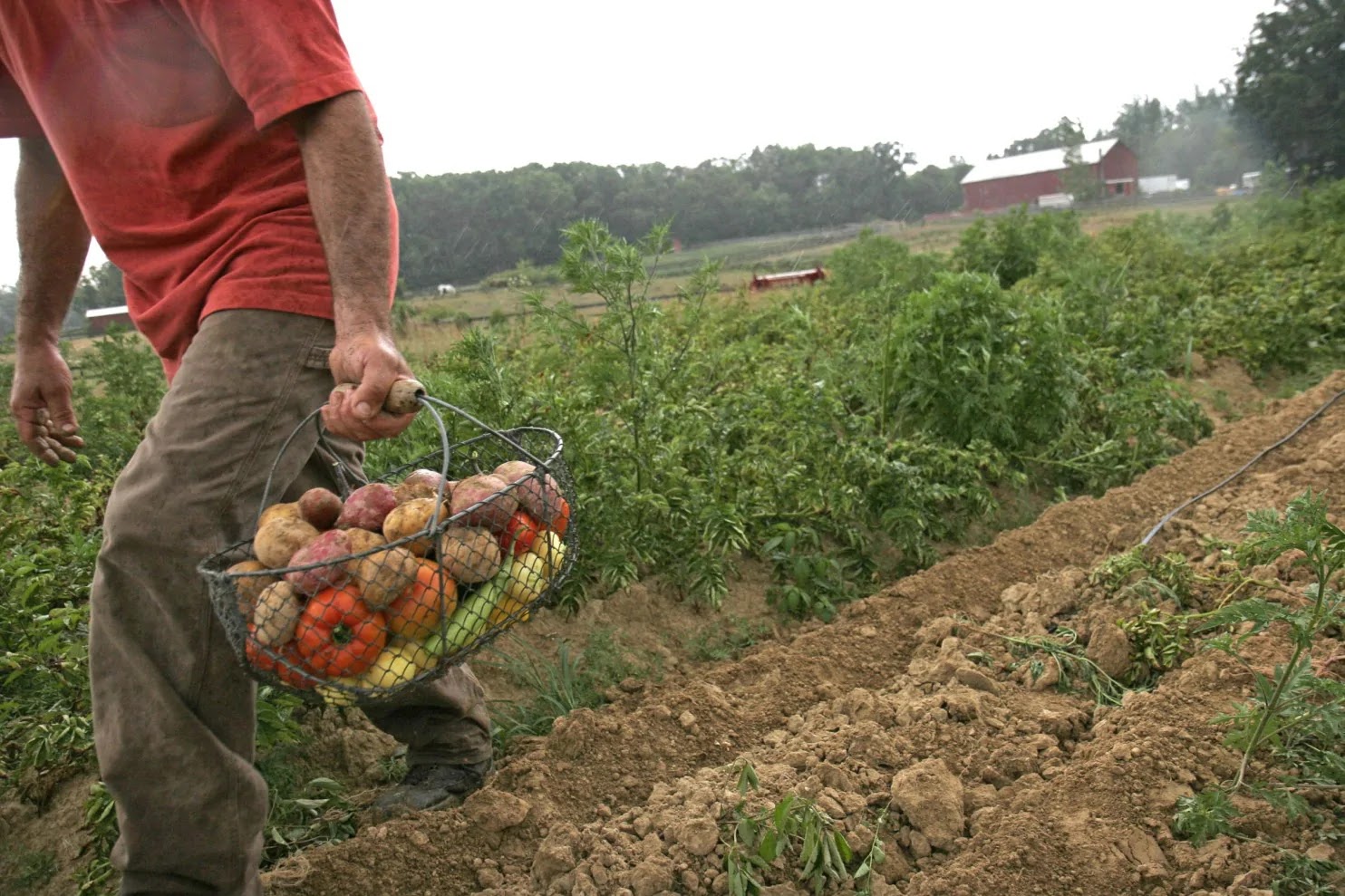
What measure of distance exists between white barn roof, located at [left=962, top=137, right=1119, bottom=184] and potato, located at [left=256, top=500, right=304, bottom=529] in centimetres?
2617

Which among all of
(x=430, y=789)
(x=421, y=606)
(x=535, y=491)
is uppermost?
(x=535, y=491)

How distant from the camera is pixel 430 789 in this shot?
286cm

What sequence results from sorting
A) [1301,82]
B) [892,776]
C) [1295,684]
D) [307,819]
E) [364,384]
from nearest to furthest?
[364,384] < [1295,684] < [892,776] < [307,819] < [1301,82]

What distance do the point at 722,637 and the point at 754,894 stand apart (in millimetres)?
1677

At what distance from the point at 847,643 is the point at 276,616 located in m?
2.21

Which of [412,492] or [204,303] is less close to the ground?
[204,303]

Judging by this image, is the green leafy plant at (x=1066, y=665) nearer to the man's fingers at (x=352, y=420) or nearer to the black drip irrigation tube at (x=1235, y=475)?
the black drip irrigation tube at (x=1235, y=475)

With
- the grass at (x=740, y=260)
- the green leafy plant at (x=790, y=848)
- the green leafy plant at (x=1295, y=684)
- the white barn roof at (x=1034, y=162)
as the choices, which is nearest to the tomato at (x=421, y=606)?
the green leafy plant at (x=790, y=848)

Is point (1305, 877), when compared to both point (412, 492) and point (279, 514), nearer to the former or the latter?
point (412, 492)

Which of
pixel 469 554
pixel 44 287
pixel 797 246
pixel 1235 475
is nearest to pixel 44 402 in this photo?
pixel 44 287

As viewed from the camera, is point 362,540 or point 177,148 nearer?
point 362,540

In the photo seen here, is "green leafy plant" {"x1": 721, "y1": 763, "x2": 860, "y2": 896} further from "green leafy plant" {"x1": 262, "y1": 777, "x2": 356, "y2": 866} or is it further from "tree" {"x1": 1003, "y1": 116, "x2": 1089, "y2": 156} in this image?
"tree" {"x1": 1003, "y1": 116, "x2": 1089, "y2": 156}

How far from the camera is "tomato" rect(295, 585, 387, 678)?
6.38 feet

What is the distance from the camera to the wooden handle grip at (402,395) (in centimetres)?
205
